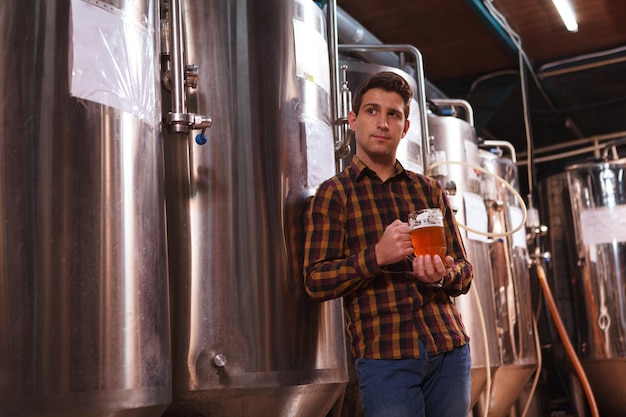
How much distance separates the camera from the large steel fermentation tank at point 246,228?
8.09 feet

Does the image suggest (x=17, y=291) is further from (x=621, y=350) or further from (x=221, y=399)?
(x=621, y=350)

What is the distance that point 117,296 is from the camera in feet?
6.52

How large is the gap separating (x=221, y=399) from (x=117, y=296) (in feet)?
1.99

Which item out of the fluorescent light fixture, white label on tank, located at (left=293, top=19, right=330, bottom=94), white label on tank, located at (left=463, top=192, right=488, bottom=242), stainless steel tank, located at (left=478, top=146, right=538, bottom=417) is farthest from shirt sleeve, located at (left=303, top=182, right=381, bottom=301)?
the fluorescent light fixture

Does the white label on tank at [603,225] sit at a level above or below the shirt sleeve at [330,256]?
above

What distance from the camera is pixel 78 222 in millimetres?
1929

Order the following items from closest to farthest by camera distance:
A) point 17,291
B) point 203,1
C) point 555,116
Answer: point 17,291 → point 203,1 → point 555,116

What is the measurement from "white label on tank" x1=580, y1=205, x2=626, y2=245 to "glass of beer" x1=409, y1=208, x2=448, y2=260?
175 inches

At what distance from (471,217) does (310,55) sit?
2.12m

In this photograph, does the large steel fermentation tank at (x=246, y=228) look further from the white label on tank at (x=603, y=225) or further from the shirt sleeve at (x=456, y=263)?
the white label on tank at (x=603, y=225)

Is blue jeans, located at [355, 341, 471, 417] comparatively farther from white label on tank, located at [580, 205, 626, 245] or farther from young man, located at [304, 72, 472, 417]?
white label on tank, located at [580, 205, 626, 245]

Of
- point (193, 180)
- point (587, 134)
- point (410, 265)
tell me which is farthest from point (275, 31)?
point (587, 134)

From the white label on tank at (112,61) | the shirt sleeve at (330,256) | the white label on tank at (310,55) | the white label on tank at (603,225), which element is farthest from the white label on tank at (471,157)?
the white label on tank at (112,61)

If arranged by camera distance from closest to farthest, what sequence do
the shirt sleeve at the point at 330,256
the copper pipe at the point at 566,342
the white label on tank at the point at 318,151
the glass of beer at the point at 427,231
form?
1. the glass of beer at the point at 427,231
2. the shirt sleeve at the point at 330,256
3. the white label on tank at the point at 318,151
4. the copper pipe at the point at 566,342
